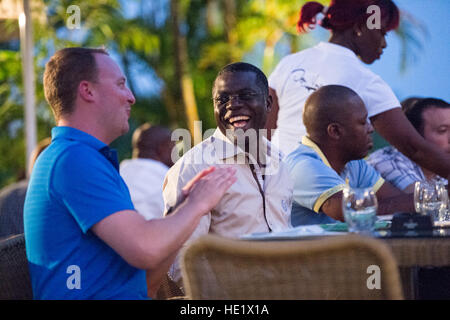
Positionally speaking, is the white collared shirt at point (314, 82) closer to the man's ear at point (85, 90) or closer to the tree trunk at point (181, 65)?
the man's ear at point (85, 90)

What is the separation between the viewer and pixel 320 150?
11.6 feet

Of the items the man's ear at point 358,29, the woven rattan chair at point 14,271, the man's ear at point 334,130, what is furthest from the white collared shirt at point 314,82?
the woven rattan chair at point 14,271

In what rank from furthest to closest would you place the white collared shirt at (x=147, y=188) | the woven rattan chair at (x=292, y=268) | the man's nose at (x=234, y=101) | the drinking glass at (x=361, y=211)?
the white collared shirt at (x=147, y=188), the man's nose at (x=234, y=101), the drinking glass at (x=361, y=211), the woven rattan chair at (x=292, y=268)

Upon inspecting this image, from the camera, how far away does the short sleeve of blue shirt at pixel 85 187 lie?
6.73 feet

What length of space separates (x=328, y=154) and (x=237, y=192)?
0.91m

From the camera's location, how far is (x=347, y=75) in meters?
3.97

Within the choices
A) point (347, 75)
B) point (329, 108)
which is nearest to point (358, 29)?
point (347, 75)

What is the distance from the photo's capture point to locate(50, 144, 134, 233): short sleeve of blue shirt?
80.8 inches

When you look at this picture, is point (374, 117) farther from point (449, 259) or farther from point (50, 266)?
point (50, 266)

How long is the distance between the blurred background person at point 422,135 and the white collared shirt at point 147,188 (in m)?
2.18

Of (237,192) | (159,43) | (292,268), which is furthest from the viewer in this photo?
(159,43)

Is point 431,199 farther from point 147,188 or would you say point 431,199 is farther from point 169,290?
point 147,188
